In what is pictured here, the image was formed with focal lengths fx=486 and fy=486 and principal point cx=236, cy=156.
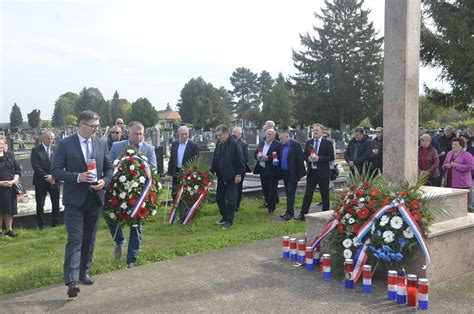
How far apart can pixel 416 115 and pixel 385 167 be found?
2.54ft

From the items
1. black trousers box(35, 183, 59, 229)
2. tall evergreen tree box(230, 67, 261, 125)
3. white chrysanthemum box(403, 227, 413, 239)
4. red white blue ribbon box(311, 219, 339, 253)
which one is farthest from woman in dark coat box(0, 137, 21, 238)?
tall evergreen tree box(230, 67, 261, 125)

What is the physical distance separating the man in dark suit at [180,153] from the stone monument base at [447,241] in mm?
3961

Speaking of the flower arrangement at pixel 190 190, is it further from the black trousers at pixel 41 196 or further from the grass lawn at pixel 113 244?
the black trousers at pixel 41 196

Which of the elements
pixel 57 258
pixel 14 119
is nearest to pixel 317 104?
pixel 14 119

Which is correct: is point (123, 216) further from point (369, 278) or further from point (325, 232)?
point (369, 278)

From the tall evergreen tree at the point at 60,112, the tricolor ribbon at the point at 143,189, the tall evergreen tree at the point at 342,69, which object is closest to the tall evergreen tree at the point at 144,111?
the tall evergreen tree at the point at 60,112

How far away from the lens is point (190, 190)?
9.39 meters

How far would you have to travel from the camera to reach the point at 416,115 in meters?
6.23

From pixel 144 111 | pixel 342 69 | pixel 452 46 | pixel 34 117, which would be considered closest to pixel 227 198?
pixel 452 46

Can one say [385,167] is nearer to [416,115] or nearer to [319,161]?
[416,115]

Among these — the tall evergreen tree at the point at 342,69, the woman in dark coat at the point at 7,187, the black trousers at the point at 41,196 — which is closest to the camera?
the woman in dark coat at the point at 7,187

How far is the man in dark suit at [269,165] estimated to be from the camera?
1066 centimetres

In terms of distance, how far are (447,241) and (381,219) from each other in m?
0.91

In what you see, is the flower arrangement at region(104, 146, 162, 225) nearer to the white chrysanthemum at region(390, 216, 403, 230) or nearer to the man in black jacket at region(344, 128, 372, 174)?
the white chrysanthemum at region(390, 216, 403, 230)
